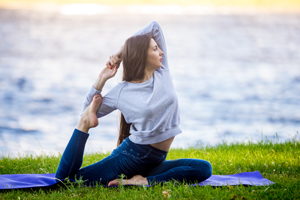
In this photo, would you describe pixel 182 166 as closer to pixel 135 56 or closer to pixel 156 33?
pixel 135 56

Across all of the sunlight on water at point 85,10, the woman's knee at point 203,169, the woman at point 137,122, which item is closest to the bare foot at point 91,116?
the woman at point 137,122

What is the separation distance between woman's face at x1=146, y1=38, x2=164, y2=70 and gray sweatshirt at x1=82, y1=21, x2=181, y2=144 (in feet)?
0.42

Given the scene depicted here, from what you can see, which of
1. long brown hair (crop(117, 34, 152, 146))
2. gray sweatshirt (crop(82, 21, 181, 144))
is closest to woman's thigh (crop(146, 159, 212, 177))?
gray sweatshirt (crop(82, 21, 181, 144))

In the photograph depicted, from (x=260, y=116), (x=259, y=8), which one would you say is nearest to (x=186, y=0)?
(x=259, y=8)

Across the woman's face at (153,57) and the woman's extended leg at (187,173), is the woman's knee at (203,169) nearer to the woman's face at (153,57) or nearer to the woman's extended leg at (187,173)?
the woman's extended leg at (187,173)

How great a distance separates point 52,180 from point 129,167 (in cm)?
96

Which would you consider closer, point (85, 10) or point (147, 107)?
point (147, 107)

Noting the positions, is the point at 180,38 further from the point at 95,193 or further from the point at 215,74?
the point at 95,193

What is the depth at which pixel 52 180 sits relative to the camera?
4.04m

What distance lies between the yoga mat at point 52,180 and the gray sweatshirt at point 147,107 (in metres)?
0.75

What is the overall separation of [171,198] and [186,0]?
226ft

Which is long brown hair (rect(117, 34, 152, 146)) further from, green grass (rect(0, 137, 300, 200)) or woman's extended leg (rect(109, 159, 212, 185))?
green grass (rect(0, 137, 300, 200))

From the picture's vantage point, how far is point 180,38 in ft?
128

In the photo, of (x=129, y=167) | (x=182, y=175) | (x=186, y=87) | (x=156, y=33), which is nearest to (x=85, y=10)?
(x=186, y=87)
